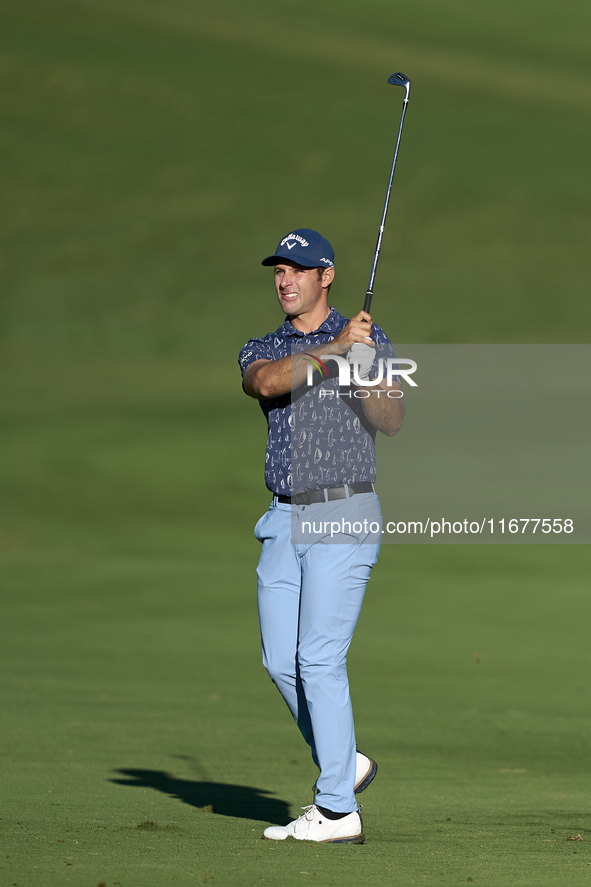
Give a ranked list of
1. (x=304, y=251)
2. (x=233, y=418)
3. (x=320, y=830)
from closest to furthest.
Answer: (x=320, y=830), (x=304, y=251), (x=233, y=418)

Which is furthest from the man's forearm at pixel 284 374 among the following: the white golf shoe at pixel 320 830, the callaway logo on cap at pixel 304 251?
the white golf shoe at pixel 320 830

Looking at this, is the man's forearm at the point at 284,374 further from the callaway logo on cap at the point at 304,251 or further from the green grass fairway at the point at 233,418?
the green grass fairway at the point at 233,418

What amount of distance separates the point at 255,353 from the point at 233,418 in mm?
13465

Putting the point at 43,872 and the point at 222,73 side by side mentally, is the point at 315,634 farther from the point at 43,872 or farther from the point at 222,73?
the point at 222,73

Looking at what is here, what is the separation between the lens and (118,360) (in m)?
19.5

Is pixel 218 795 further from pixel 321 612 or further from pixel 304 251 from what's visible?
pixel 304 251

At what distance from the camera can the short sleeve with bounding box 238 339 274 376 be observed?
412 centimetres

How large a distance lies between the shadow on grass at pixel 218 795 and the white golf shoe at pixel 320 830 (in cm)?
54

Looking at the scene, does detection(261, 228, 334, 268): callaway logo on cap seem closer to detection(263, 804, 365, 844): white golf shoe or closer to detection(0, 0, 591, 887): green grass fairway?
detection(263, 804, 365, 844): white golf shoe

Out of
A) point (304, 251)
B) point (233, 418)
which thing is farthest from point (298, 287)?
point (233, 418)

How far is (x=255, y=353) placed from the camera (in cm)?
415

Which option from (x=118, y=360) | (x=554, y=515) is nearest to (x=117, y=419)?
(x=118, y=360)

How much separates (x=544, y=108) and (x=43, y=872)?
2236 cm

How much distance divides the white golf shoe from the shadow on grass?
→ 537 millimetres
